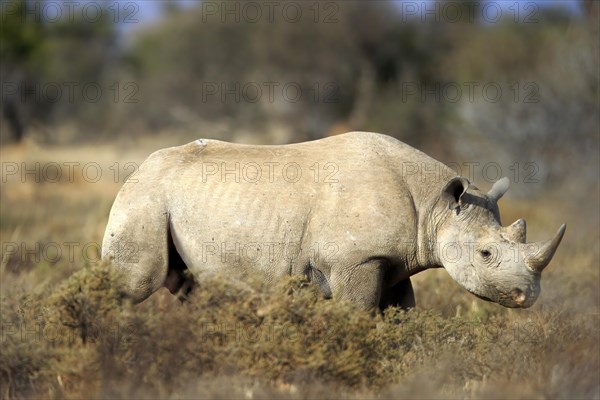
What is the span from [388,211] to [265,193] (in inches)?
37.0

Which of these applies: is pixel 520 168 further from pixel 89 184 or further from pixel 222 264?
pixel 222 264

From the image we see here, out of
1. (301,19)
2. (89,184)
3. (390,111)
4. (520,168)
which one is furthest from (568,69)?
(301,19)

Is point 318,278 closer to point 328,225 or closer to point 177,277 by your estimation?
point 328,225

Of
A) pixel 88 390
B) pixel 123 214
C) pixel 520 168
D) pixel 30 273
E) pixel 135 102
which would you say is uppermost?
pixel 123 214

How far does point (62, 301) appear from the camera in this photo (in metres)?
6.63

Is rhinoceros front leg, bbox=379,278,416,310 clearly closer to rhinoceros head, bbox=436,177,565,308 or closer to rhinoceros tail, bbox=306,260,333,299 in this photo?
rhinoceros head, bbox=436,177,565,308

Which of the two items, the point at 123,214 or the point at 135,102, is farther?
the point at 135,102

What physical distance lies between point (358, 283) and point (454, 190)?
105 cm

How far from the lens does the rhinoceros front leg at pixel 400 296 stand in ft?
25.9

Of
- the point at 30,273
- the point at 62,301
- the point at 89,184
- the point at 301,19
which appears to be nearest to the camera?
the point at 62,301

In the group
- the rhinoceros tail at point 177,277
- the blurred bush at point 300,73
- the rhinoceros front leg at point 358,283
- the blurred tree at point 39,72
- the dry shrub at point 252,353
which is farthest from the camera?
the blurred tree at point 39,72

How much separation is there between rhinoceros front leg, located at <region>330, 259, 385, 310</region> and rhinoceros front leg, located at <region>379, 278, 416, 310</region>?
80 centimetres

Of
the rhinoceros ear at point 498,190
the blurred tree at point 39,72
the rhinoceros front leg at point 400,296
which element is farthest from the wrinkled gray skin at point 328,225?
the blurred tree at point 39,72

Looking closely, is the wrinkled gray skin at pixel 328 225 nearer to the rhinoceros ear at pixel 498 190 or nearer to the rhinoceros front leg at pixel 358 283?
the rhinoceros front leg at pixel 358 283
